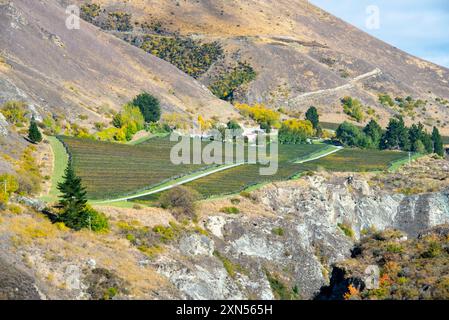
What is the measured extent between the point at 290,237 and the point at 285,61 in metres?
100

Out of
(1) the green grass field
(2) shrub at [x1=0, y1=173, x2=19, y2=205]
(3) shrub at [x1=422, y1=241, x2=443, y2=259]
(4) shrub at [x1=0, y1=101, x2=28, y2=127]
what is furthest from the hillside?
(2) shrub at [x1=0, y1=173, x2=19, y2=205]

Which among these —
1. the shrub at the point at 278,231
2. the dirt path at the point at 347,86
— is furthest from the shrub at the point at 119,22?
the shrub at the point at 278,231

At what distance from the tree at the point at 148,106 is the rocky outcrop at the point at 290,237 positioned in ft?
110

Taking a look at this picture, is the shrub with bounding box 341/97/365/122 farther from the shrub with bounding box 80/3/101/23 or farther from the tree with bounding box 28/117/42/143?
the tree with bounding box 28/117/42/143

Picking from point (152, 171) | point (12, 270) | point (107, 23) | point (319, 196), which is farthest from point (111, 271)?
point (107, 23)

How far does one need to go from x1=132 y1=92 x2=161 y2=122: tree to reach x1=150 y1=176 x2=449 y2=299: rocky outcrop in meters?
33.6

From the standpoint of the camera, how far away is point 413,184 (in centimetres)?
8712

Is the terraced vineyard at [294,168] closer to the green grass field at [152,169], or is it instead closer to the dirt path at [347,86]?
the green grass field at [152,169]

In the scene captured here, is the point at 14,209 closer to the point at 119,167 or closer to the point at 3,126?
the point at 119,167

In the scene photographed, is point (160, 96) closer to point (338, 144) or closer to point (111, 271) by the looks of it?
point (338, 144)

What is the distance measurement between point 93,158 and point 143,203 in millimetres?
15082

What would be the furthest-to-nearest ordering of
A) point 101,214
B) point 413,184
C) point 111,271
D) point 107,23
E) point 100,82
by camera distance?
point 107,23
point 100,82
point 413,184
point 101,214
point 111,271

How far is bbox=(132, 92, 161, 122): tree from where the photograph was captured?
109 m

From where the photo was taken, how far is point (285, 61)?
162250 mm
